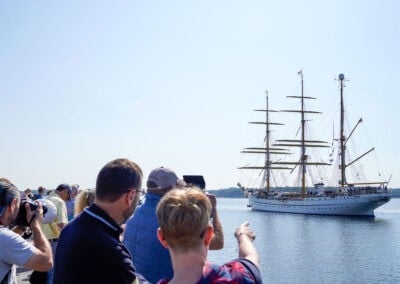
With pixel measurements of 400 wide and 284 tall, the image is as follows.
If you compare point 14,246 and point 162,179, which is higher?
point 162,179

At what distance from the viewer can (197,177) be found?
4.32 meters

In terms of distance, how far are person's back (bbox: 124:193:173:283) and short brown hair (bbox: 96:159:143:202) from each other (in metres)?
0.68

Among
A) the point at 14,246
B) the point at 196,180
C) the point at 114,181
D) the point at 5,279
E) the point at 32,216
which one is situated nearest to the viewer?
the point at 114,181

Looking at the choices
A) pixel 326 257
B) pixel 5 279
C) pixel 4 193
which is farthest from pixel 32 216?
pixel 326 257

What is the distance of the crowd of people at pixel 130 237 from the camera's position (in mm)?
2148

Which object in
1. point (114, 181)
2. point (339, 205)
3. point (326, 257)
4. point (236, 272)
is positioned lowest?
point (326, 257)

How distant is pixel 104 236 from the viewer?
2762 mm

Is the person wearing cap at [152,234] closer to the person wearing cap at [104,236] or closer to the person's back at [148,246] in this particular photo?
the person's back at [148,246]

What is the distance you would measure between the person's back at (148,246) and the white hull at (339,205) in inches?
2971

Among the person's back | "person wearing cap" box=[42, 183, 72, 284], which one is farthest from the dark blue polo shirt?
"person wearing cap" box=[42, 183, 72, 284]

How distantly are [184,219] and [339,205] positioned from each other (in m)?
77.9

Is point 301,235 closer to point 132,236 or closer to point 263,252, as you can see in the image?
point 263,252

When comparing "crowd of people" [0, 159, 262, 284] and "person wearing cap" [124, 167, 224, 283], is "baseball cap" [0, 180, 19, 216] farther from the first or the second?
"person wearing cap" [124, 167, 224, 283]

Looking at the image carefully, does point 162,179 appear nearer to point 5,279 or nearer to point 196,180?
point 196,180
